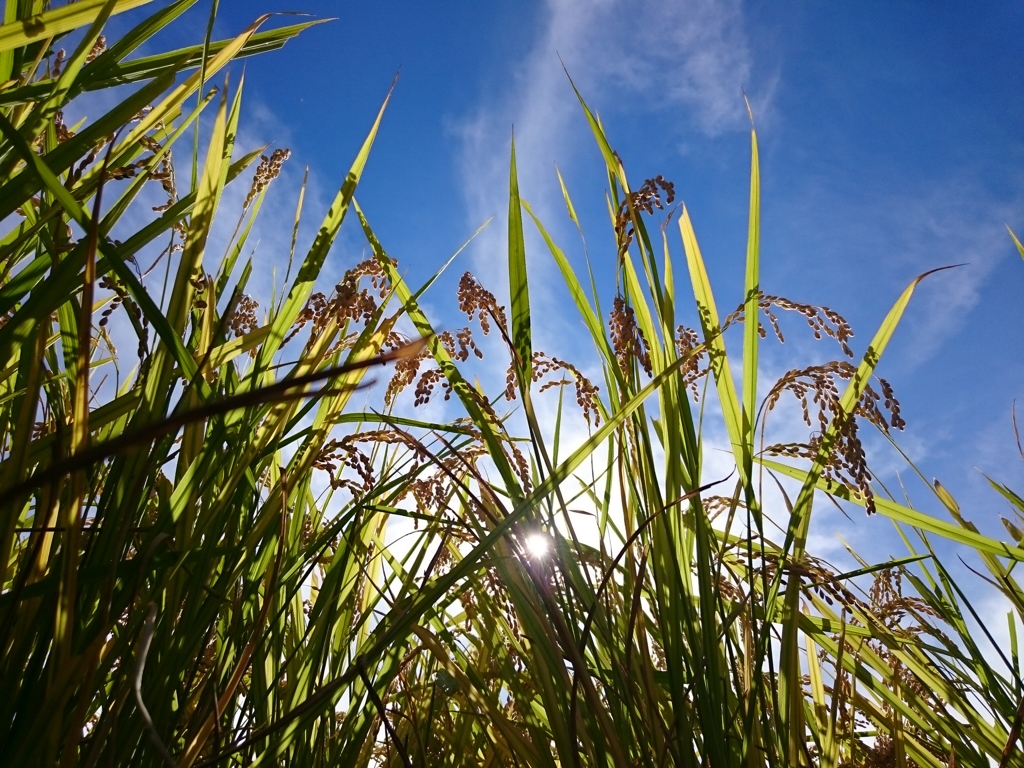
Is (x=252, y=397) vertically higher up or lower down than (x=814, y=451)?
lower down

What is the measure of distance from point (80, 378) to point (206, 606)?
46 cm

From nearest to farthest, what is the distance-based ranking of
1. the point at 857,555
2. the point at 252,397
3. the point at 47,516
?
the point at 252,397 < the point at 47,516 < the point at 857,555

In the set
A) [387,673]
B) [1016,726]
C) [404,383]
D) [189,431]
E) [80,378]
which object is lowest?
[1016,726]

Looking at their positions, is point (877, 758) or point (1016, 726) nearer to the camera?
point (1016, 726)

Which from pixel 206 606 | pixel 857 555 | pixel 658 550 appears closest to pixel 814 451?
pixel 658 550

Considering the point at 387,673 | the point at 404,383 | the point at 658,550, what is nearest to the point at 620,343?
the point at 658,550

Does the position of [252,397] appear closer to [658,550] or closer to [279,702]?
[658,550]

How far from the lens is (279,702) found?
1421 millimetres

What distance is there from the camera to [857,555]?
8.43 ft

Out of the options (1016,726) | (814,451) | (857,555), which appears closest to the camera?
(1016,726)

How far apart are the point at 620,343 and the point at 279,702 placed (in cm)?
98

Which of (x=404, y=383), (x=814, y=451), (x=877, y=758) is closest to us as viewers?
(x=814, y=451)

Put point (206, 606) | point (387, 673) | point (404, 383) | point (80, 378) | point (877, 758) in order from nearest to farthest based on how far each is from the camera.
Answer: point (80, 378)
point (206, 606)
point (387, 673)
point (404, 383)
point (877, 758)

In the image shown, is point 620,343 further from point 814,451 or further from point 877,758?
point 877,758
